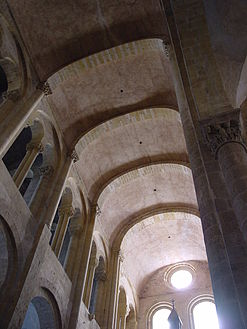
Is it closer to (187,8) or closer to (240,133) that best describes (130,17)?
(187,8)

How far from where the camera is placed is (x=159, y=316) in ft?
47.6

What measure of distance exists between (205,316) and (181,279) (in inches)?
83.9

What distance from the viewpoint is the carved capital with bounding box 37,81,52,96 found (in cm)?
904

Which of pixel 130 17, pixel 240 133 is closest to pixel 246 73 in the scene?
pixel 240 133

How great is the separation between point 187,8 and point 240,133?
3.64m

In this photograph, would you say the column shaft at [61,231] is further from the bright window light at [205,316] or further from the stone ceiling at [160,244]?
the bright window light at [205,316]

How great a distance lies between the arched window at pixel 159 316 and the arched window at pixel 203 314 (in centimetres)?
115

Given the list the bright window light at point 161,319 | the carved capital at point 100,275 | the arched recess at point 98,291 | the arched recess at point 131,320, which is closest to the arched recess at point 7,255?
the arched recess at point 98,291

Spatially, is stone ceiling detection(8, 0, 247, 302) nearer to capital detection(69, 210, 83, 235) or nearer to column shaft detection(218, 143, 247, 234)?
capital detection(69, 210, 83, 235)

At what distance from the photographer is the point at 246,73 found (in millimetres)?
6879

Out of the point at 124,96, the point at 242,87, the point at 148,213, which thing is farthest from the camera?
the point at 148,213

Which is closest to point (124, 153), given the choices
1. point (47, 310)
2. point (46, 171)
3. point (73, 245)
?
point (46, 171)

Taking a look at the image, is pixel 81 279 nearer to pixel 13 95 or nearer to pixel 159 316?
pixel 13 95

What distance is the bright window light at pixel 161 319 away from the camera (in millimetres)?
14180
